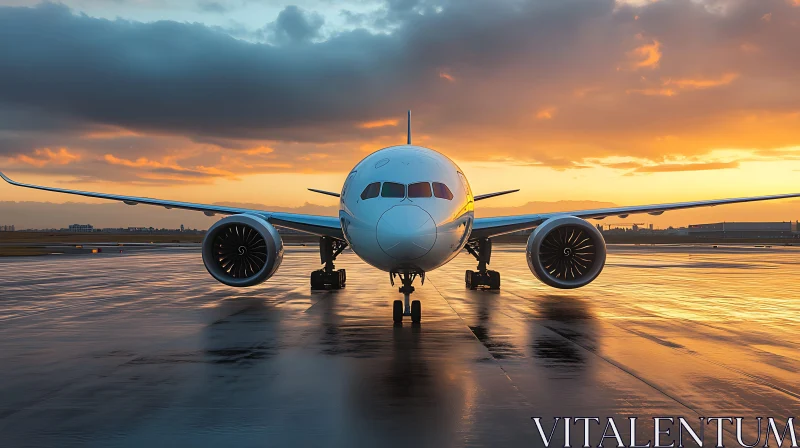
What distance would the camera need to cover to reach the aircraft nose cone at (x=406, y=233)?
40.1 ft

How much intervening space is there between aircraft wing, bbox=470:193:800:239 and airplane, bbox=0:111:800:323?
0.03 meters

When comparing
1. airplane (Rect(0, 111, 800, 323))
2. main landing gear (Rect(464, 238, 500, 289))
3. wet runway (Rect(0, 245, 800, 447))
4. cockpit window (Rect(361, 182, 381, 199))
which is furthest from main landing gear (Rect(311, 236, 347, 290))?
cockpit window (Rect(361, 182, 381, 199))

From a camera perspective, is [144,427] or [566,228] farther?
[566,228]

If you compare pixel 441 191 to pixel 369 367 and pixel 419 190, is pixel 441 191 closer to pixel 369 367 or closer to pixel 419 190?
pixel 419 190

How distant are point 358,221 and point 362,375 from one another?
16.9 feet

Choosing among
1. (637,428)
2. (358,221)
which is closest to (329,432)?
(637,428)

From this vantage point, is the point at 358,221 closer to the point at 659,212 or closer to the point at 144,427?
the point at 144,427

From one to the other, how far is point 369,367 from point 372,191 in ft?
16.9

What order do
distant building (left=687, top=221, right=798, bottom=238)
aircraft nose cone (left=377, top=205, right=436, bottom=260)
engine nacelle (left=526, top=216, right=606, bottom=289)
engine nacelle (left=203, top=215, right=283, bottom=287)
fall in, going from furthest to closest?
distant building (left=687, top=221, right=798, bottom=238)
engine nacelle (left=203, top=215, right=283, bottom=287)
engine nacelle (left=526, top=216, right=606, bottom=289)
aircraft nose cone (left=377, top=205, right=436, bottom=260)

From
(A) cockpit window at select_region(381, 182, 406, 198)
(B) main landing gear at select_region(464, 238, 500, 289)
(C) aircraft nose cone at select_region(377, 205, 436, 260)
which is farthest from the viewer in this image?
(B) main landing gear at select_region(464, 238, 500, 289)

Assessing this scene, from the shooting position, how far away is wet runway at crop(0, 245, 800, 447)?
21.1 ft

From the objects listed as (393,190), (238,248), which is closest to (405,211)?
(393,190)

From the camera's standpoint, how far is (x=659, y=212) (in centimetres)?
2278

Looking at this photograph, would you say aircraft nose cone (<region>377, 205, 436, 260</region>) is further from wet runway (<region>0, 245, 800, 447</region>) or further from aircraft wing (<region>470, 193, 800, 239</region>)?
aircraft wing (<region>470, 193, 800, 239</region>)
